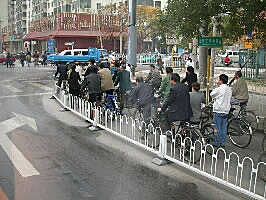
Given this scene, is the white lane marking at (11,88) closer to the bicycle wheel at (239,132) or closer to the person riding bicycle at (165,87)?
the person riding bicycle at (165,87)

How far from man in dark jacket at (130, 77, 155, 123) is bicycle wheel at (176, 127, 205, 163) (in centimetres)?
193

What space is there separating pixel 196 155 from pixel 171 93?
1.35 m

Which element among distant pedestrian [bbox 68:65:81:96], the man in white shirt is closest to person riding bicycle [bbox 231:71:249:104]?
the man in white shirt

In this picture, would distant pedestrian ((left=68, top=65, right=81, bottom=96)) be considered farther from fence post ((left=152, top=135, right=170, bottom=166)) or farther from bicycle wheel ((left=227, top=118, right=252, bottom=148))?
fence post ((left=152, top=135, right=170, bottom=166))

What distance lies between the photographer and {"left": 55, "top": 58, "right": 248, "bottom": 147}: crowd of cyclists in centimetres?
774

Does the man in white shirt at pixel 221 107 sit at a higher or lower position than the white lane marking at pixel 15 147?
higher

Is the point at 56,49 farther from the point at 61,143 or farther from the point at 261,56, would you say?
the point at 61,143

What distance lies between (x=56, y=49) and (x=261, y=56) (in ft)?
122

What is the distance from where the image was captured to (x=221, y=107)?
27.0 ft

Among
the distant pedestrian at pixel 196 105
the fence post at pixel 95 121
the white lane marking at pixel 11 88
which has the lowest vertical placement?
A: the fence post at pixel 95 121

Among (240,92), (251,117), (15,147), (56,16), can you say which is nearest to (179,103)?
(240,92)

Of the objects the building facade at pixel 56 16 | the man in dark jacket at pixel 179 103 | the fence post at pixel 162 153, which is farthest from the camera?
the building facade at pixel 56 16

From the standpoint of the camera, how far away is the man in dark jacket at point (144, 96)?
31.2ft

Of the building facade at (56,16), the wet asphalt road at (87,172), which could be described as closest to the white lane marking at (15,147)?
the wet asphalt road at (87,172)
